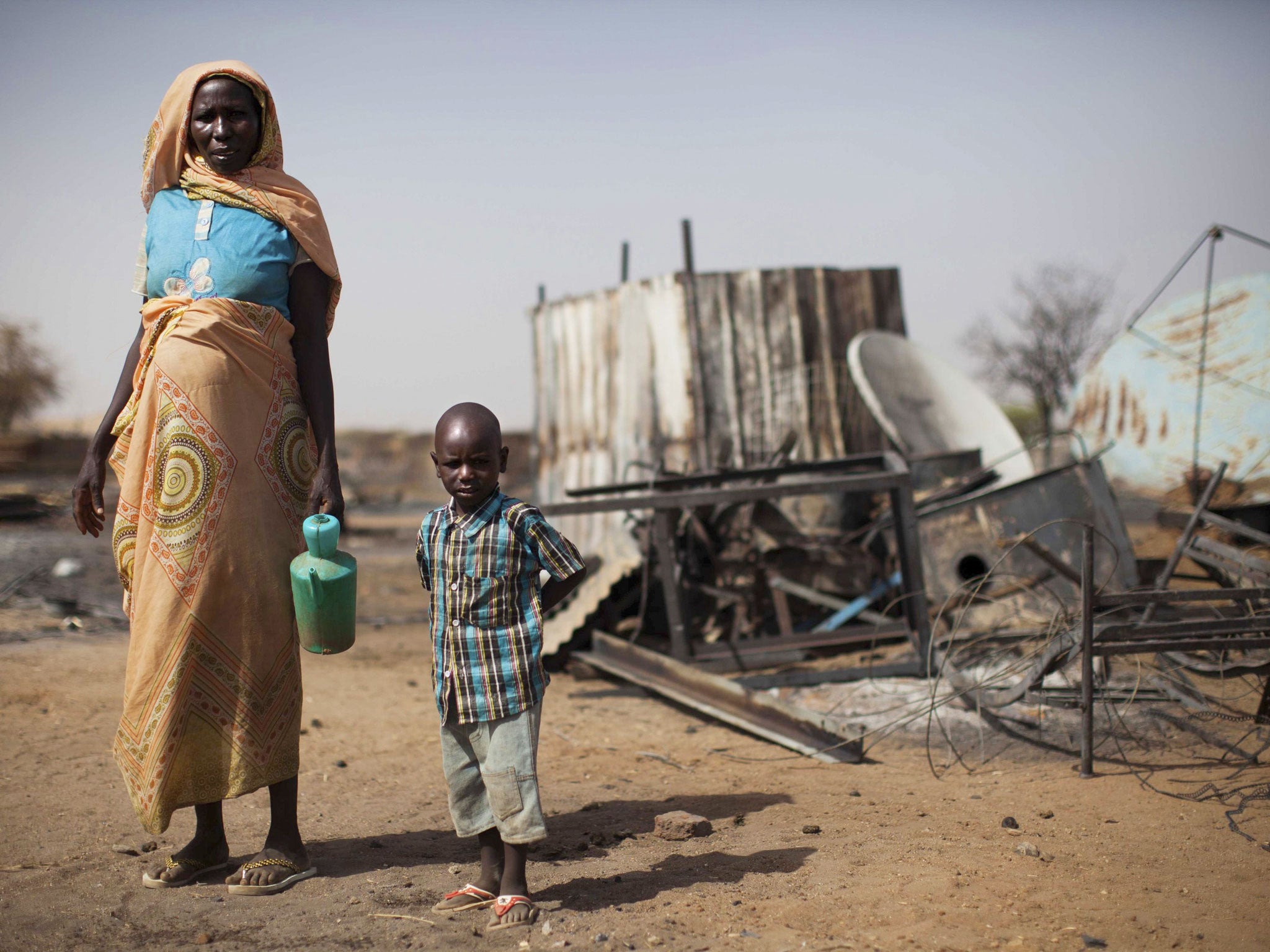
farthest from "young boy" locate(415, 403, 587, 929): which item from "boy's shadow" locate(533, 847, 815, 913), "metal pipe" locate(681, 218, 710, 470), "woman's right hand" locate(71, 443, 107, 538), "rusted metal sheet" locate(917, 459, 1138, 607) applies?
"metal pipe" locate(681, 218, 710, 470)

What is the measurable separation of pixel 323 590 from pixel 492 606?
1.41ft

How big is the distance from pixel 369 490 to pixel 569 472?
1356 cm

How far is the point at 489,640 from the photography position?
2.48m

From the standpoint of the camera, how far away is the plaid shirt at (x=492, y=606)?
246 cm

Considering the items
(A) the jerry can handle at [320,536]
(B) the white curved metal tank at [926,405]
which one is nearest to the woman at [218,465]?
(A) the jerry can handle at [320,536]

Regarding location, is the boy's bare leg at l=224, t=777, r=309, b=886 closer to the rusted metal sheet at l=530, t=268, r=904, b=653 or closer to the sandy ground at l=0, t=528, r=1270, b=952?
the sandy ground at l=0, t=528, r=1270, b=952

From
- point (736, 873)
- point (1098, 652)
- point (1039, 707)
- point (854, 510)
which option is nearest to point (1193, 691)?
point (1039, 707)

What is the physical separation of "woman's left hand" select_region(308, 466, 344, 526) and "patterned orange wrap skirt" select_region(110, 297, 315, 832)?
12 cm

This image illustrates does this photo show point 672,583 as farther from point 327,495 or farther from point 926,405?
point 926,405

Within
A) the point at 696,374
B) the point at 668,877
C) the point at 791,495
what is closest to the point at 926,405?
the point at 696,374

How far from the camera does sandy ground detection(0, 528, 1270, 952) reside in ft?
7.81

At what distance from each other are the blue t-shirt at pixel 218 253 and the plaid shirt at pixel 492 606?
853 mm

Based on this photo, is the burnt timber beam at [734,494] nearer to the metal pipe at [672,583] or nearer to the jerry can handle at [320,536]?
the metal pipe at [672,583]

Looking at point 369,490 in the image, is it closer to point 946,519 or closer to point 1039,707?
point 946,519
